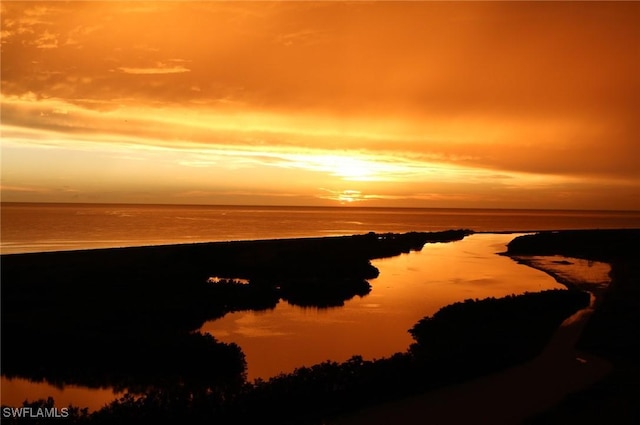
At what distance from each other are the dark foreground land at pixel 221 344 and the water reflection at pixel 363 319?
1409 millimetres

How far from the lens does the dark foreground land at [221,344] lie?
52.2 ft

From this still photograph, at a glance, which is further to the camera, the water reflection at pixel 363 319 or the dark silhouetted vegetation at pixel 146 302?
the water reflection at pixel 363 319

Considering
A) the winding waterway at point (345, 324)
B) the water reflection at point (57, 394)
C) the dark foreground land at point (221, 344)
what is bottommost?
the water reflection at point (57, 394)

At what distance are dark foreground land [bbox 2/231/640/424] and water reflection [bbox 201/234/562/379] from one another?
1409 mm

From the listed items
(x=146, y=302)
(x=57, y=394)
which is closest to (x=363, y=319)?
(x=146, y=302)

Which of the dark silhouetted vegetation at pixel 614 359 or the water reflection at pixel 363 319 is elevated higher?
the dark silhouetted vegetation at pixel 614 359

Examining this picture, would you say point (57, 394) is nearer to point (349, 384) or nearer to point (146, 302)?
point (349, 384)

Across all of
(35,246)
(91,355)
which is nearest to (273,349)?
(91,355)

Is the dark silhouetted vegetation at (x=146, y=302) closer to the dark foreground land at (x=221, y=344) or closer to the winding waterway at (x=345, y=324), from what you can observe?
the dark foreground land at (x=221, y=344)

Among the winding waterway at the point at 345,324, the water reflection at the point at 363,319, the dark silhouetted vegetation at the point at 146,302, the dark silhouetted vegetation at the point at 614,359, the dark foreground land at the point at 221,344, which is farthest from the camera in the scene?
the water reflection at the point at 363,319

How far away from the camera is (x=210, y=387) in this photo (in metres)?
19.2

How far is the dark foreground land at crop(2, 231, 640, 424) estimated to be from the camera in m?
15.9

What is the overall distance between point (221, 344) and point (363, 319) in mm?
10909

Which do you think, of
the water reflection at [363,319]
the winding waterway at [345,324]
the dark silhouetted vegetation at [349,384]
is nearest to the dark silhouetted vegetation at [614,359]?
the dark silhouetted vegetation at [349,384]
